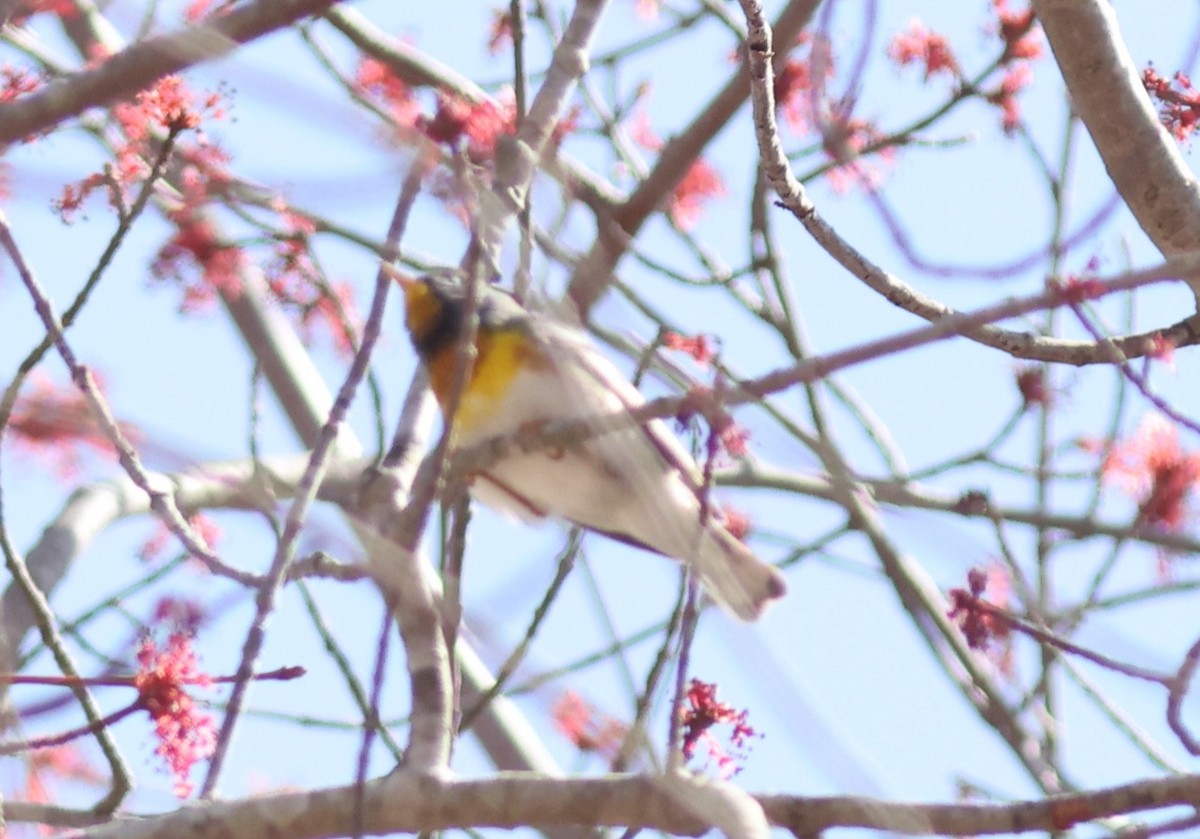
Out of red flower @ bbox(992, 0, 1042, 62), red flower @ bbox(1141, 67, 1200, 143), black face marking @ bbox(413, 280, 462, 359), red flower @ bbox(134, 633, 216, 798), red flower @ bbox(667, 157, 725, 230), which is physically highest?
red flower @ bbox(667, 157, 725, 230)

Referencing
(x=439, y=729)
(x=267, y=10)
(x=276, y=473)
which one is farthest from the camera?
(x=276, y=473)

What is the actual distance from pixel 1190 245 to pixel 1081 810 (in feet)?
3.82

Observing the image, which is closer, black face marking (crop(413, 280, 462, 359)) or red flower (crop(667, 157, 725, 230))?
black face marking (crop(413, 280, 462, 359))

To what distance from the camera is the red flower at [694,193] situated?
198 inches

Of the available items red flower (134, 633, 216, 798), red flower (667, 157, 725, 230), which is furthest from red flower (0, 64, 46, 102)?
red flower (667, 157, 725, 230)

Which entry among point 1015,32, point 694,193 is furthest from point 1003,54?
point 694,193

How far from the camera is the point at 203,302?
3.97 m

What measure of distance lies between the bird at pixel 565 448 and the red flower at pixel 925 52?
151cm

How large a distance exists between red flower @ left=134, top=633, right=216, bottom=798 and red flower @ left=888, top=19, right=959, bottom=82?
2.96 m

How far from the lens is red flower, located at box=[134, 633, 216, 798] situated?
251 centimetres

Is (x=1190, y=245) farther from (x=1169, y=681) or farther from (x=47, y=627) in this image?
(x=47, y=627)

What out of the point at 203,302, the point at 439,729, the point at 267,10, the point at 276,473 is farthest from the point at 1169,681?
the point at 276,473

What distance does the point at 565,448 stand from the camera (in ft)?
11.2

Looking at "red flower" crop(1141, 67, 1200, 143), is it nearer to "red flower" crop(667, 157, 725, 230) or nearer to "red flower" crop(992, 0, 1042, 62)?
"red flower" crop(992, 0, 1042, 62)
